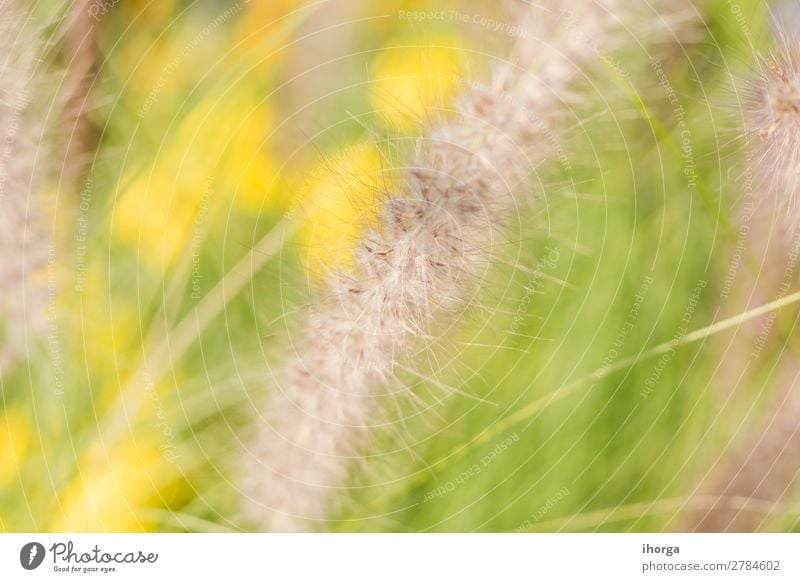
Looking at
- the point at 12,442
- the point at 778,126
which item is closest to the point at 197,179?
the point at 12,442

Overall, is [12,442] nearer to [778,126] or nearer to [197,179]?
[197,179]

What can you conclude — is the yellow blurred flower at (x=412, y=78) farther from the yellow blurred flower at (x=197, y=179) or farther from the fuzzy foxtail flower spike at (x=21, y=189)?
the fuzzy foxtail flower spike at (x=21, y=189)

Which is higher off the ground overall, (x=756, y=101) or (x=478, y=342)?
(x=756, y=101)

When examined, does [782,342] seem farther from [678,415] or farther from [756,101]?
[756,101]
